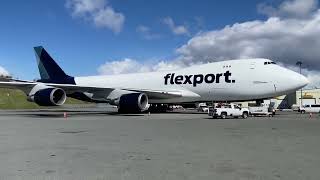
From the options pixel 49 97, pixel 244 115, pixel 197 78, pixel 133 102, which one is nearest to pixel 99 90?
pixel 133 102

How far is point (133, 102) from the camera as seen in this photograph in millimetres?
35375

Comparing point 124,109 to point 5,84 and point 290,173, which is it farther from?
point 290,173

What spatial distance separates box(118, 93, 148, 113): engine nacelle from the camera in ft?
116

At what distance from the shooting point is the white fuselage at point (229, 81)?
3459cm

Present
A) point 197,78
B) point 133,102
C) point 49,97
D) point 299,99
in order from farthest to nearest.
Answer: point 299,99, point 197,78, point 133,102, point 49,97

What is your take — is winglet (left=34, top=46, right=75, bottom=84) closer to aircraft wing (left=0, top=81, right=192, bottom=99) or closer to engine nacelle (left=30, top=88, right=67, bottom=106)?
aircraft wing (left=0, top=81, right=192, bottom=99)

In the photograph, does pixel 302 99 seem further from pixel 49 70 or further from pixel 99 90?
pixel 99 90

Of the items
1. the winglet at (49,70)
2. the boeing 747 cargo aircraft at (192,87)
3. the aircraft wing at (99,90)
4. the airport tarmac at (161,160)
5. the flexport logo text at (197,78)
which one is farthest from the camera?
the winglet at (49,70)

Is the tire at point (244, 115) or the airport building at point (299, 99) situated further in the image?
the airport building at point (299, 99)

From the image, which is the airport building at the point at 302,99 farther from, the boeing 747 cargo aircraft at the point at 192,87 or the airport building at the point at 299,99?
the boeing 747 cargo aircraft at the point at 192,87

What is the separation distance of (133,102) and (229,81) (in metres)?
8.41

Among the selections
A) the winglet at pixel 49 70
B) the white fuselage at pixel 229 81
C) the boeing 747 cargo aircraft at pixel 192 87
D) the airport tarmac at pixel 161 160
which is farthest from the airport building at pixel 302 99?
the airport tarmac at pixel 161 160

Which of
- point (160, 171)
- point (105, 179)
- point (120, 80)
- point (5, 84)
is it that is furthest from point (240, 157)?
point (120, 80)

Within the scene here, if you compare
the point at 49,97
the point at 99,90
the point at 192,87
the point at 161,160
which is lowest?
the point at 161,160
